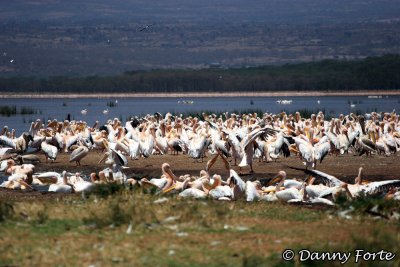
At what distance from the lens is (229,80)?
96.4m

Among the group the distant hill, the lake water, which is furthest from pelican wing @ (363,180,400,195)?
the distant hill

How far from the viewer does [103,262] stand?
306 inches

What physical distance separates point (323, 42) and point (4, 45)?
50312mm

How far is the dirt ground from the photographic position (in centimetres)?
1815

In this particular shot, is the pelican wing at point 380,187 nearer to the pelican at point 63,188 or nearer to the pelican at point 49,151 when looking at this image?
the pelican at point 63,188

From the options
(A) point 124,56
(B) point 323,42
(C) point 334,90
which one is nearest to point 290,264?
(C) point 334,90

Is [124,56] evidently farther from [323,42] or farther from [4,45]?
[323,42]

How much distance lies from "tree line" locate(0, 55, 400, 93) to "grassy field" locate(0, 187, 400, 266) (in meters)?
78.0

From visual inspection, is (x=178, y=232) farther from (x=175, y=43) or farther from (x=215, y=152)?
(x=175, y=43)

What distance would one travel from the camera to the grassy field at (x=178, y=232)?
7.91 metres

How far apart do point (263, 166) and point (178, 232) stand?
11238 mm

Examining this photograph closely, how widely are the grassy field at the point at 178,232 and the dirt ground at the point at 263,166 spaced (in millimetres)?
7088

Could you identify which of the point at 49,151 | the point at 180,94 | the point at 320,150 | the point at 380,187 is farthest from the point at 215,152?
the point at 180,94

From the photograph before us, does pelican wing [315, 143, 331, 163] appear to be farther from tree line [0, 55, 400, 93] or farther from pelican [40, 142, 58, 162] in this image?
tree line [0, 55, 400, 93]
